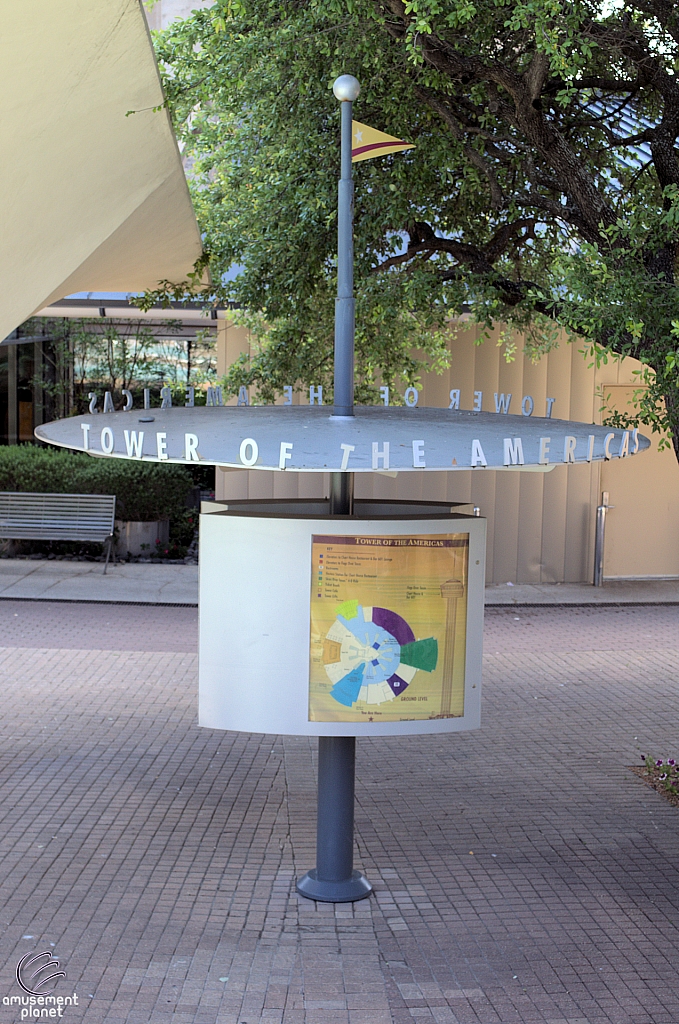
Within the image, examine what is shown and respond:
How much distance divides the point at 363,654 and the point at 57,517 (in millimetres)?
10131

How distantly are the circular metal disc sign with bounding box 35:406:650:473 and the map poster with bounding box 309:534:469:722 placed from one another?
1.80ft

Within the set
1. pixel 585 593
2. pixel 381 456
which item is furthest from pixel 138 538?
pixel 381 456

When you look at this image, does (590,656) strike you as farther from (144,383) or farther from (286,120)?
(144,383)

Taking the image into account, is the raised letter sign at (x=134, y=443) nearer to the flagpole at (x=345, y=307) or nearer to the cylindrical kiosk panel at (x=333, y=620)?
the cylindrical kiosk panel at (x=333, y=620)

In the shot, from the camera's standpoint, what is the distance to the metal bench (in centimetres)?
1420

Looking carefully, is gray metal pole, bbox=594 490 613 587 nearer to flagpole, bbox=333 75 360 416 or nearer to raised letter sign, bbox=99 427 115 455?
flagpole, bbox=333 75 360 416

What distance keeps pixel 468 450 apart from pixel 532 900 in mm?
2529

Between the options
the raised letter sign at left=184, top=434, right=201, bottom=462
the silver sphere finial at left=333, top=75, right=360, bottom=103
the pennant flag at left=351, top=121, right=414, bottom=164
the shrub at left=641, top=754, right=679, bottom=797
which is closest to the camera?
the raised letter sign at left=184, top=434, right=201, bottom=462

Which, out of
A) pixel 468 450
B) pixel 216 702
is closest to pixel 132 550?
pixel 216 702

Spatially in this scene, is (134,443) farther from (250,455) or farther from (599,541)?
(599,541)

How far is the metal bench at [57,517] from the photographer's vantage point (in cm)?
1420

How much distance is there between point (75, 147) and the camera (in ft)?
18.7

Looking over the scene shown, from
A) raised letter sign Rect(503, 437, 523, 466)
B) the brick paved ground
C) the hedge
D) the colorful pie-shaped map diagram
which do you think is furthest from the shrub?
the hedge

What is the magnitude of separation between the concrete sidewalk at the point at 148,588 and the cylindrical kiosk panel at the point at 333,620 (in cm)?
767
